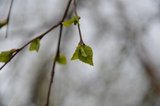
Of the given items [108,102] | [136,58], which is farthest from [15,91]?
[136,58]

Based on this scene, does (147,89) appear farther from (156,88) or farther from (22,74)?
(22,74)

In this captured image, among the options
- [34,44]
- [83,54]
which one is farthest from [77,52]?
[34,44]

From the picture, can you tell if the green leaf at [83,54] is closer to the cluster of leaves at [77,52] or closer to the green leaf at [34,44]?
the cluster of leaves at [77,52]

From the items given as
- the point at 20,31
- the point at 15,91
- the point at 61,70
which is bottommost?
the point at 15,91

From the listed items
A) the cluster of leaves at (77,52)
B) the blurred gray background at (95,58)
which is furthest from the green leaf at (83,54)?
the blurred gray background at (95,58)

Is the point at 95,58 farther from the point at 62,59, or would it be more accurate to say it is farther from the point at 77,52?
the point at 77,52

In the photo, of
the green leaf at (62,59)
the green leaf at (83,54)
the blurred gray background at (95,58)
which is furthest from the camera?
the blurred gray background at (95,58)
